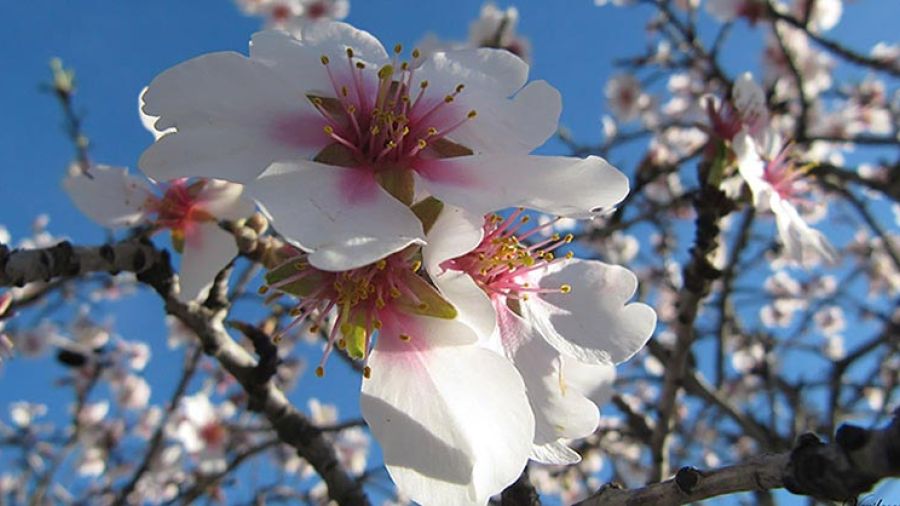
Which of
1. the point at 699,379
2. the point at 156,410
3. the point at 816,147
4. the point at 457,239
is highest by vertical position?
the point at 457,239

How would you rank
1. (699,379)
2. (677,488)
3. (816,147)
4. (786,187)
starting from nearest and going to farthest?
(677,488)
(786,187)
(699,379)
(816,147)

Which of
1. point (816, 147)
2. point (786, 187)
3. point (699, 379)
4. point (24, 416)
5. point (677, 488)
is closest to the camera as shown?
point (677, 488)

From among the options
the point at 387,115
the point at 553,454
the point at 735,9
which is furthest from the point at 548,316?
the point at 735,9

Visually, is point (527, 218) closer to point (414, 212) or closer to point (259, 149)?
point (414, 212)

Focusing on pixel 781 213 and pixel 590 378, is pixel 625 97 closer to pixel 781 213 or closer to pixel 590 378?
pixel 781 213

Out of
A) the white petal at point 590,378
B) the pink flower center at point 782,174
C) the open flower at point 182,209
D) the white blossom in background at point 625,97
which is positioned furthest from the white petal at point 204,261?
the white blossom in background at point 625,97

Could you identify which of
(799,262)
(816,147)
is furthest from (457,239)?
(816,147)

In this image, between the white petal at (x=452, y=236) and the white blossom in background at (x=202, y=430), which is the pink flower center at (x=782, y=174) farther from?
the white blossom in background at (x=202, y=430)
